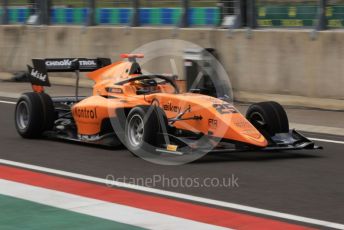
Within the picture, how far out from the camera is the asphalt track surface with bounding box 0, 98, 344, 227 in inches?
291

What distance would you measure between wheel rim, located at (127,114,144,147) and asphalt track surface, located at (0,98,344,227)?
208 millimetres

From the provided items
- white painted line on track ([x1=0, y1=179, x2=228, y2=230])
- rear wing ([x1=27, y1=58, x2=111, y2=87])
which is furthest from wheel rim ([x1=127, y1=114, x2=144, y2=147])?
rear wing ([x1=27, y1=58, x2=111, y2=87])

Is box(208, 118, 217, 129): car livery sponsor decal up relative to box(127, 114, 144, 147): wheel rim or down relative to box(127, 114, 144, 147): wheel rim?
up

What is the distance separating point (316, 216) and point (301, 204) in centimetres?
48

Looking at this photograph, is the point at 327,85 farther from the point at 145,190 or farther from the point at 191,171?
the point at 145,190

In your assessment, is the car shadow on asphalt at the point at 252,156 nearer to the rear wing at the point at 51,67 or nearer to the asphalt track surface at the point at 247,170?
the asphalt track surface at the point at 247,170

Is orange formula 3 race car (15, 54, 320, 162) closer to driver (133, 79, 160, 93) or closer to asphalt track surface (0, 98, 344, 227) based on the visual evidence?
driver (133, 79, 160, 93)

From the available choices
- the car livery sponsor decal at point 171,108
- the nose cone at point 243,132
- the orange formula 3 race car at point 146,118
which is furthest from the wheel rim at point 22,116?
the nose cone at point 243,132

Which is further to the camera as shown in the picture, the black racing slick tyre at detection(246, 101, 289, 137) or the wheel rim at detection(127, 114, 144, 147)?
the black racing slick tyre at detection(246, 101, 289, 137)

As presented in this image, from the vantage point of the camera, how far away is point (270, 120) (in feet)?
33.0

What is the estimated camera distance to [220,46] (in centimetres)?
1677

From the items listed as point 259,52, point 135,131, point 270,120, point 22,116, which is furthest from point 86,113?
point 259,52

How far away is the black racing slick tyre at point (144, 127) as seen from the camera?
9.49m

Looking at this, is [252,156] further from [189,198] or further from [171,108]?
[189,198]
